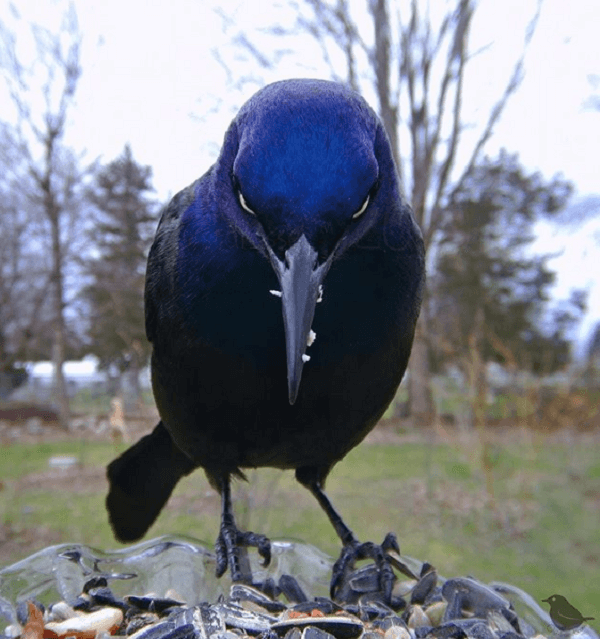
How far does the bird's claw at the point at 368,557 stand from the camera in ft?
6.14

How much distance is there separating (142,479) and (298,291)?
136 cm

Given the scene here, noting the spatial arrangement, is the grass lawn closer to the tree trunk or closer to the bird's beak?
the tree trunk

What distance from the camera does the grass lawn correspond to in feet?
19.2

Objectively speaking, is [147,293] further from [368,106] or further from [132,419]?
[132,419]

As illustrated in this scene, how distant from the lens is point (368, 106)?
1451mm

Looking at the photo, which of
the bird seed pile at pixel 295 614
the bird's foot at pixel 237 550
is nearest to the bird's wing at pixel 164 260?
the bird's foot at pixel 237 550

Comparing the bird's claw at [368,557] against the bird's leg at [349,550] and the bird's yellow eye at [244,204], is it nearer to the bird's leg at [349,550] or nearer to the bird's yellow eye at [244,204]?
the bird's leg at [349,550]

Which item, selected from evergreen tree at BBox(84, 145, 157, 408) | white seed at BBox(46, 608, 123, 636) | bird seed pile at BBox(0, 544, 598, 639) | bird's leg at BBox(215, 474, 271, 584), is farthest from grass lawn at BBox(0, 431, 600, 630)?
white seed at BBox(46, 608, 123, 636)

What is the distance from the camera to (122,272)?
337 inches

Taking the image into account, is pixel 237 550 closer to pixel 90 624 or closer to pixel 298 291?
pixel 90 624

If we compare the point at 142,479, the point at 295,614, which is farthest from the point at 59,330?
the point at 295,614

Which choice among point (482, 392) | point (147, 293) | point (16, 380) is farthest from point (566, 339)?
point (147, 293)

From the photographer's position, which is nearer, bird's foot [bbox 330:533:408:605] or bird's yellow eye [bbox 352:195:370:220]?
bird's yellow eye [bbox 352:195:370:220]

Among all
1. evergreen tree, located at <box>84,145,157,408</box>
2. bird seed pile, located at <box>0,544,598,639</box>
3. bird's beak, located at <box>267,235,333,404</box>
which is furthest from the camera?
evergreen tree, located at <box>84,145,157,408</box>
